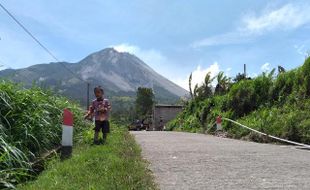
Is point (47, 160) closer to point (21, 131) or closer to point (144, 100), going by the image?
point (21, 131)

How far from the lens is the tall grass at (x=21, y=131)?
721 centimetres

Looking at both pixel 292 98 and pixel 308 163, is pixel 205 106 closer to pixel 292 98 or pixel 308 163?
pixel 292 98

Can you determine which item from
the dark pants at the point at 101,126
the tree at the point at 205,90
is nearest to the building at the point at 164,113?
the tree at the point at 205,90

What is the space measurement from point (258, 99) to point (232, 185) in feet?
56.9

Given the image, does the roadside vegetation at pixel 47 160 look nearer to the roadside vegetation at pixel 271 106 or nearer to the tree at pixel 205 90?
the roadside vegetation at pixel 271 106

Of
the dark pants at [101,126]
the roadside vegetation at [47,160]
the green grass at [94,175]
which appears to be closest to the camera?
the green grass at [94,175]

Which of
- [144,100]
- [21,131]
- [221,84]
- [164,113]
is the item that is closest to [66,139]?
[21,131]

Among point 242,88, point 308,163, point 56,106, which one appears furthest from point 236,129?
point 308,163

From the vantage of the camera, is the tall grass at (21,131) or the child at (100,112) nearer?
the tall grass at (21,131)

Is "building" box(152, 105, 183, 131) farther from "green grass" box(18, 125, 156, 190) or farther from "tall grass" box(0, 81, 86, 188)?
"green grass" box(18, 125, 156, 190)

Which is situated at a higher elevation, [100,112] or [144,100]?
[144,100]

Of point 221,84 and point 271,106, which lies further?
point 221,84

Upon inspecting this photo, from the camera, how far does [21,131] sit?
29.6 ft

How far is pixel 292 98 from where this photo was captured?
66.4ft
